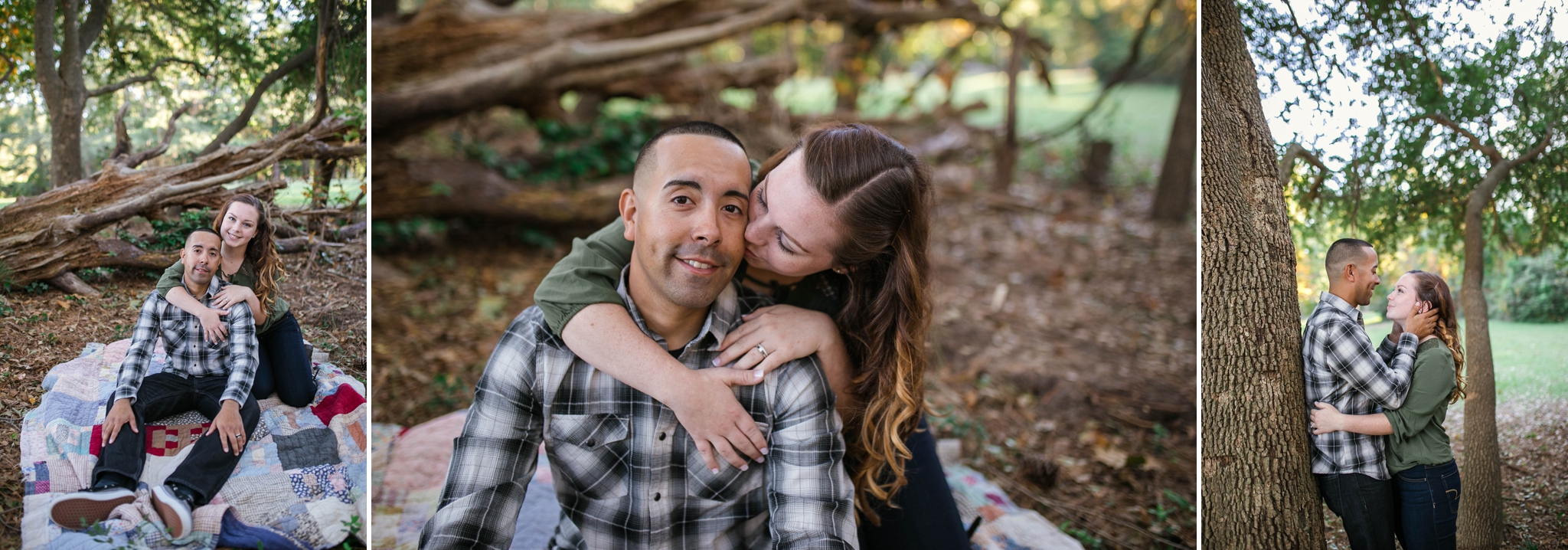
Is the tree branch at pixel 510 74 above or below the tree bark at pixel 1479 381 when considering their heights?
above

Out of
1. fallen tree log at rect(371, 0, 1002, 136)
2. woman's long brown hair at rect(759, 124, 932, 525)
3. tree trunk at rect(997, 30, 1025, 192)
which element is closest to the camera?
woman's long brown hair at rect(759, 124, 932, 525)

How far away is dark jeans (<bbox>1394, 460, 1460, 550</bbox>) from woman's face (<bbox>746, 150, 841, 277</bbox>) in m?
1.41

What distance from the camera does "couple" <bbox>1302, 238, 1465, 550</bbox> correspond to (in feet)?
5.94

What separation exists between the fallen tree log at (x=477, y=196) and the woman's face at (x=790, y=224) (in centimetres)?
402

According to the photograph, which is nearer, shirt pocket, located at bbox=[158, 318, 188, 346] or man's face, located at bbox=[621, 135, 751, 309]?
shirt pocket, located at bbox=[158, 318, 188, 346]

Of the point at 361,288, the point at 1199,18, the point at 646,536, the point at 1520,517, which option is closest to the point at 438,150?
the point at 361,288

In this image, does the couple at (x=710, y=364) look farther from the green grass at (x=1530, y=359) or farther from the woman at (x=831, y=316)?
the green grass at (x=1530, y=359)

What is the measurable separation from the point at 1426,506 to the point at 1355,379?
0.35 m

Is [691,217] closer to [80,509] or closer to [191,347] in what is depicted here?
[191,347]

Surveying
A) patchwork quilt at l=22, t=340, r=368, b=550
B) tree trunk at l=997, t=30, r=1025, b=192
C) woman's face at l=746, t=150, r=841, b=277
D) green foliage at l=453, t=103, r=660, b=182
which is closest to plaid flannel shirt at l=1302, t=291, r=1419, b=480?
woman's face at l=746, t=150, r=841, b=277

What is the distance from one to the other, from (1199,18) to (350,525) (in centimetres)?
240

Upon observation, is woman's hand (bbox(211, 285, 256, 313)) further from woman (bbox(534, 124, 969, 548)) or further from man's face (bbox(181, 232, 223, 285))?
woman (bbox(534, 124, 969, 548))

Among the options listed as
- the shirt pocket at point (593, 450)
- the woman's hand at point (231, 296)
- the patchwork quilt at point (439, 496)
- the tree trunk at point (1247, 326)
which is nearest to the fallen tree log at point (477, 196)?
the patchwork quilt at point (439, 496)

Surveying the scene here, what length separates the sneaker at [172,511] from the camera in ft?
5.85
